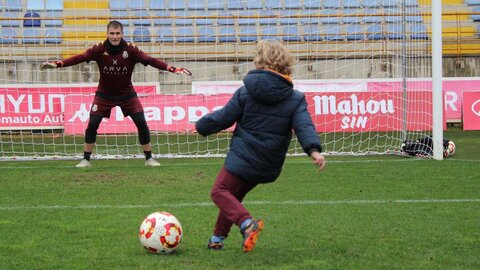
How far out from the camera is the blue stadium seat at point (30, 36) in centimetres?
1830

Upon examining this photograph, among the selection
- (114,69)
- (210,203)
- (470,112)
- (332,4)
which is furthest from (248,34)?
(210,203)

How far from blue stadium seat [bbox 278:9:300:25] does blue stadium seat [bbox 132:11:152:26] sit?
9.39 feet

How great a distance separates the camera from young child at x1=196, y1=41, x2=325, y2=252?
5.55 m

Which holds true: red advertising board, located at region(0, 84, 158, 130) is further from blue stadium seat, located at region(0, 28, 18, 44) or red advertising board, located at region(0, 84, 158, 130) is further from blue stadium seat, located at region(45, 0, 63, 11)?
blue stadium seat, located at region(45, 0, 63, 11)

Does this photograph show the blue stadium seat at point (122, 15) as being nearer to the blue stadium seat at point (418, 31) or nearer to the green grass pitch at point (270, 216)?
the blue stadium seat at point (418, 31)

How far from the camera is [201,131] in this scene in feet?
18.5

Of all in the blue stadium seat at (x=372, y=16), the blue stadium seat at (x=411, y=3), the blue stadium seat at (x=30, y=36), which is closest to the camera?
the blue stadium seat at (x=411, y=3)

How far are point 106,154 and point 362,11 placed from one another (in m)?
6.12

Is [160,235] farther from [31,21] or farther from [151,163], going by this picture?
[31,21]

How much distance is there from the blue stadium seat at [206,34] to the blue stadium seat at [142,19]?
1133 millimetres

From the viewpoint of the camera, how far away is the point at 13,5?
65.1 feet

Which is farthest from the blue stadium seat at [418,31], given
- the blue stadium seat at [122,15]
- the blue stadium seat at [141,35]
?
the blue stadium seat at [122,15]

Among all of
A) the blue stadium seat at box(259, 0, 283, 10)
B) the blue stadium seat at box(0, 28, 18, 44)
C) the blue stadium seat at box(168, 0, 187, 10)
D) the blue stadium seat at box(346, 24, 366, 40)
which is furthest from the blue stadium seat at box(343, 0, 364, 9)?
the blue stadium seat at box(0, 28, 18, 44)

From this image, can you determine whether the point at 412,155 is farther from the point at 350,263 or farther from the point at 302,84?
the point at 350,263
